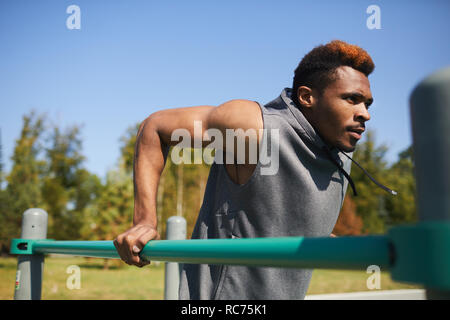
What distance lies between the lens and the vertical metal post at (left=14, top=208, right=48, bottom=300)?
6.54ft

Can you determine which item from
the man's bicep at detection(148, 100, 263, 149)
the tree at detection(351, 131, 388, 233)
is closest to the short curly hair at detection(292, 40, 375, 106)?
the man's bicep at detection(148, 100, 263, 149)

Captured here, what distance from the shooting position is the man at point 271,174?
121 cm

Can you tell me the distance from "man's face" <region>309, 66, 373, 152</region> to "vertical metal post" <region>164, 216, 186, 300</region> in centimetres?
150

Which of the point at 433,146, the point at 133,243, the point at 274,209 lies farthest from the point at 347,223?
the point at 433,146

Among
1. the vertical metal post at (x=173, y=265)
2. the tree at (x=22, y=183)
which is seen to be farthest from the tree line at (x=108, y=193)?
the vertical metal post at (x=173, y=265)

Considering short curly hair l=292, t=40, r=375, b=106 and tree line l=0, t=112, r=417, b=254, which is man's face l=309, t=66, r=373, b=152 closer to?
short curly hair l=292, t=40, r=375, b=106

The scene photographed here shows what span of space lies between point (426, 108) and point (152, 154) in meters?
0.96

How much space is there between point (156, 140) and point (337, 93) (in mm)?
663

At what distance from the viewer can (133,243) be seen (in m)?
1.06

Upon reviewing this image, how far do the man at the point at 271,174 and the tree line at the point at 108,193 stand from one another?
1307 centimetres
